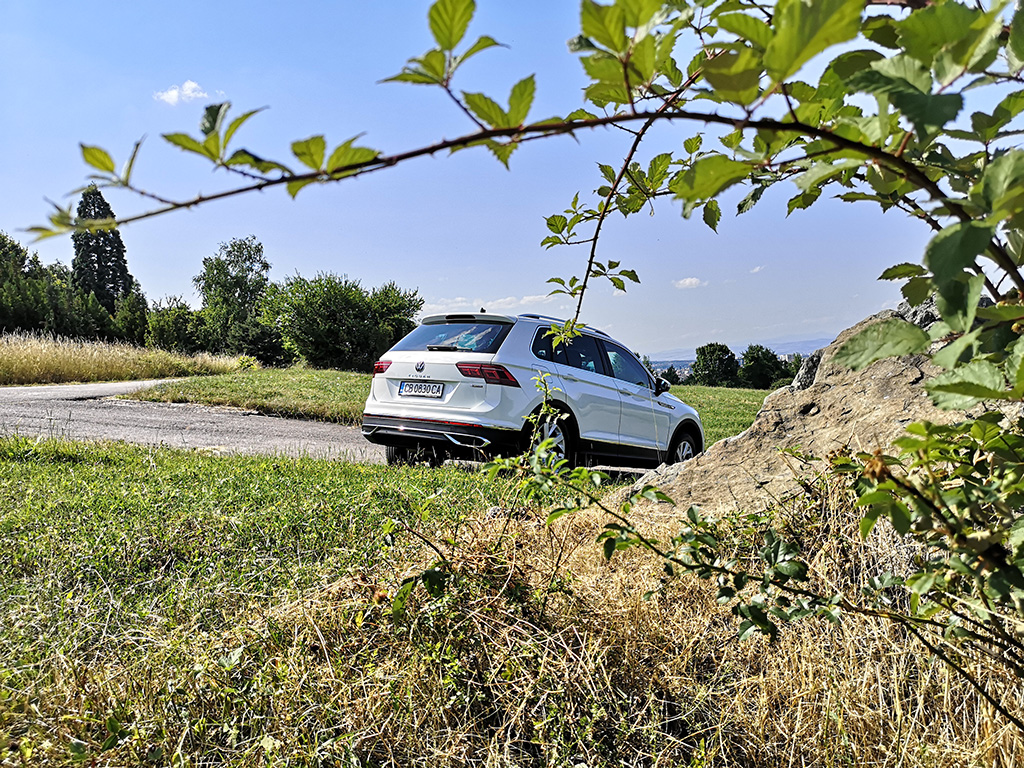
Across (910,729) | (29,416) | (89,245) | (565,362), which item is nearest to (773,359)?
(565,362)

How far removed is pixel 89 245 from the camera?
53.9 meters

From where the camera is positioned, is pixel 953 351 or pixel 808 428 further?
pixel 808 428

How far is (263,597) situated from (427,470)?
310 centimetres

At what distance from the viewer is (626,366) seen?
7.84 m

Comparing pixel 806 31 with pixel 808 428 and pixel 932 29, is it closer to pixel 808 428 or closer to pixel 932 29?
pixel 932 29

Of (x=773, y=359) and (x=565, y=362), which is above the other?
(x=773, y=359)

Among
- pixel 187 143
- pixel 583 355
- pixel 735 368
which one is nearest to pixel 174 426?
pixel 583 355

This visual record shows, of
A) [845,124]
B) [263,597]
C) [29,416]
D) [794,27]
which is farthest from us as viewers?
[29,416]

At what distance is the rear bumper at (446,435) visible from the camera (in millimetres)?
6055

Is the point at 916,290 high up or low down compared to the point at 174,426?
up

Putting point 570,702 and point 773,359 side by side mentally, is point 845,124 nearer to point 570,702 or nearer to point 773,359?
point 570,702

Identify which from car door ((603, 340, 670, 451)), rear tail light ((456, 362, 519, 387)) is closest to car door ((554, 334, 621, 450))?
car door ((603, 340, 670, 451))

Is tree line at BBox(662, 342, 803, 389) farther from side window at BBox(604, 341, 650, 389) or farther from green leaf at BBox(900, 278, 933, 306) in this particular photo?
green leaf at BBox(900, 278, 933, 306)

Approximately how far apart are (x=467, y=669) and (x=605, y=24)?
72.7 inches
